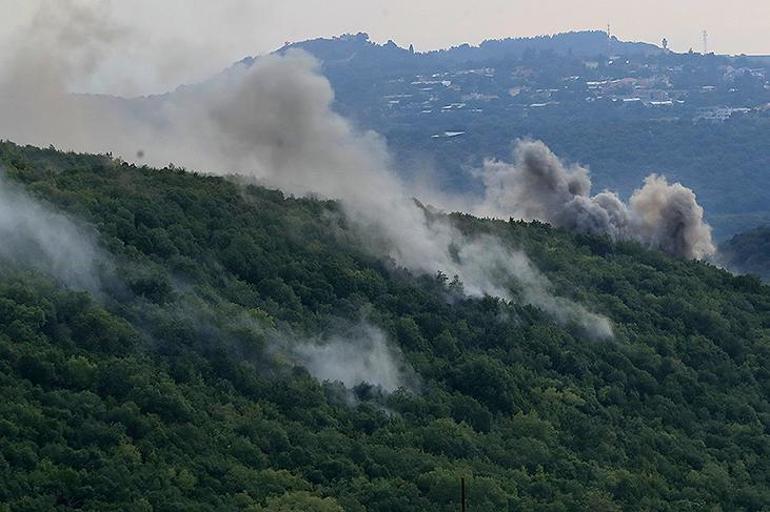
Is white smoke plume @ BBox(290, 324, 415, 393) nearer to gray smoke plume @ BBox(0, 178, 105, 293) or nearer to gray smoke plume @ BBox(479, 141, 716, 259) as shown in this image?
gray smoke plume @ BBox(0, 178, 105, 293)

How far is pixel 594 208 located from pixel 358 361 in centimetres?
5616

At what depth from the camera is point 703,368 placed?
97.4 meters

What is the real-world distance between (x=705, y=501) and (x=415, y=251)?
25999 millimetres

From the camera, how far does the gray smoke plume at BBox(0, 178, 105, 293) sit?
250 feet

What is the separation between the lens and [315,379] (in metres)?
78.5

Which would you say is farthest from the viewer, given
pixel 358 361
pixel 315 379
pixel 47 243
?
pixel 358 361

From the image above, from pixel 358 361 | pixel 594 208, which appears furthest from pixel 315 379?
pixel 594 208

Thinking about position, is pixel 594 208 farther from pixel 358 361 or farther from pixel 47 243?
pixel 47 243

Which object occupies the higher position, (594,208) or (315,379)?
(594,208)

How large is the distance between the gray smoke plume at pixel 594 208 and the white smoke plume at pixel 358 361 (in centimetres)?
4359

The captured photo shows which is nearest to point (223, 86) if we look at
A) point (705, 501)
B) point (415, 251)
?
point (415, 251)

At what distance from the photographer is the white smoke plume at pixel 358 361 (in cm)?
8044

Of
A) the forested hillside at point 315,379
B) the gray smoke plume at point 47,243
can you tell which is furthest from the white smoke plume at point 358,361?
the gray smoke plume at point 47,243

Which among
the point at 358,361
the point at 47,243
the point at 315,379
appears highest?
the point at 47,243
